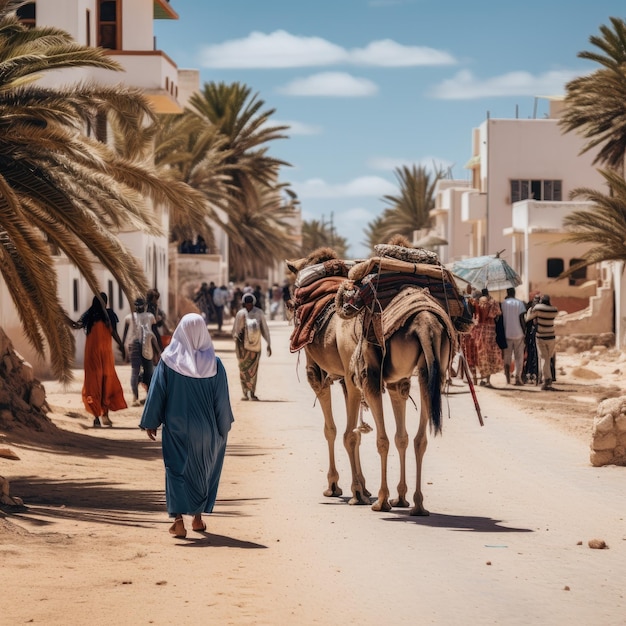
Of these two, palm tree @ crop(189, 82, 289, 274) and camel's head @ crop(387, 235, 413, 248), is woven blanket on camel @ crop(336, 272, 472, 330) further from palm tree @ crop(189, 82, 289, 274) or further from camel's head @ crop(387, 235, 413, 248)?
palm tree @ crop(189, 82, 289, 274)

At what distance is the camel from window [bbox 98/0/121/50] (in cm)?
2302

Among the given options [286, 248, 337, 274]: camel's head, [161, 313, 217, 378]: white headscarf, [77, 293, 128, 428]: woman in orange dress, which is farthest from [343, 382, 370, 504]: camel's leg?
[77, 293, 128, 428]: woman in orange dress

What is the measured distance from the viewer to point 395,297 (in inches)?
434

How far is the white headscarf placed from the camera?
31.9ft

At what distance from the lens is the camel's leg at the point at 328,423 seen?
11672 millimetres

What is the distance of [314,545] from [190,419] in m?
1.30

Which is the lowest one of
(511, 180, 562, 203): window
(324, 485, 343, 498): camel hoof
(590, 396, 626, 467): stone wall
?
(324, 485, 343, 498): camel hoof

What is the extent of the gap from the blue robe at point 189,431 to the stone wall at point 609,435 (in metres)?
5.25

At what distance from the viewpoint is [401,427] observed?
35.4ft

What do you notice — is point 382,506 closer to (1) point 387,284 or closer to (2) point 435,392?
(2) point 435,392

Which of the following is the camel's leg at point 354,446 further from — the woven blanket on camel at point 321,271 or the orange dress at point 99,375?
the orange dress at point 99,375

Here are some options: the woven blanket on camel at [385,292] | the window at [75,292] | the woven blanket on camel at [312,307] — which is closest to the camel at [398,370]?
the woven blanket on camel at [385,292]

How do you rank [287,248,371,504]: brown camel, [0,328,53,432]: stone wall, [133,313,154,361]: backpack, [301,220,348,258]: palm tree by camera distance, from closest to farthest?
1. [287,248,371,504]: brown camel
2. [0,328,53,432]: stone wall
3. [133,313,154,361]: backpack
4. [301,220,348,258]: palm tree

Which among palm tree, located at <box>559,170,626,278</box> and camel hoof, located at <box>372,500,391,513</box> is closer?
camel hoof, located at <box>372,500,391,513</box>
